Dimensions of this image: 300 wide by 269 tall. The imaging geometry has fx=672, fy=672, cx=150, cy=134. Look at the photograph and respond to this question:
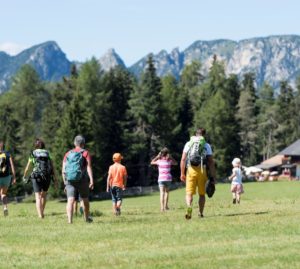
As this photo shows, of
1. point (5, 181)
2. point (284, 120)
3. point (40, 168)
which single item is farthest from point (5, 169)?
point (284, 120)

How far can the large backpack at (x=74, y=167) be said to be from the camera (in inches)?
569

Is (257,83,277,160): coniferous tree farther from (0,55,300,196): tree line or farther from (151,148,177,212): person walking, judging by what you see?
(151,148,177,212): person walking

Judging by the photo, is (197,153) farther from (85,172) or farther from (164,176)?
(164,176)

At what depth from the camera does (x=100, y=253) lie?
1076 cm

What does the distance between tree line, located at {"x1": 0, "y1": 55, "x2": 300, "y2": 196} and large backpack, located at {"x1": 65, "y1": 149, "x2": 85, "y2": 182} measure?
51.1 metres

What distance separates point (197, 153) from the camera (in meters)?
14.9

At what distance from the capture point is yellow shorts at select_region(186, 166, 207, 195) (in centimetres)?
1505

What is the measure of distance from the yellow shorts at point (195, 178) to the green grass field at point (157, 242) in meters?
0.69

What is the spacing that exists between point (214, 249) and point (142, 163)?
7598cm

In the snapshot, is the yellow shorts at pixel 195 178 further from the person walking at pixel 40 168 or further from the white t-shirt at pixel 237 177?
the white t-shirt at pixel 237 177

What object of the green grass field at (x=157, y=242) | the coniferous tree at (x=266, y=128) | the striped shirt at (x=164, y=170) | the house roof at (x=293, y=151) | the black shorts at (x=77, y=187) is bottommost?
the green grass field at (x=157, y=242)

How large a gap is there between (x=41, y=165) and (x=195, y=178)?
3.75 metres

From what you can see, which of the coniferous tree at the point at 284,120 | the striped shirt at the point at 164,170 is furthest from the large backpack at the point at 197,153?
the coniferous tree at the point at 284,120

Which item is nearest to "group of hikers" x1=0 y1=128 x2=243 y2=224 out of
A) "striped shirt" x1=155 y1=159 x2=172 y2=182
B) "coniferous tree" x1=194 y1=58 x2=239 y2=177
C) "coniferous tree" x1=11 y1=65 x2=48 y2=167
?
"striped shirt" x1=155 y1=159 x2=172 y2=182
